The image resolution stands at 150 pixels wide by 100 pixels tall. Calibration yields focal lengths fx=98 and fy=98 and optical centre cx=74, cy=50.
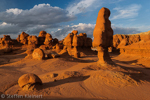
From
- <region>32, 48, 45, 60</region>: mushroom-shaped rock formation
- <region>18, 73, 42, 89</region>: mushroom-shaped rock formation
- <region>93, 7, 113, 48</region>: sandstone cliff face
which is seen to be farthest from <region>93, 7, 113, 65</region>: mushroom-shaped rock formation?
<region>32, 48, 45, 60</region>: mushroom-shaped rock formation

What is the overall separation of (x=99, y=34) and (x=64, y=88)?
548 cm

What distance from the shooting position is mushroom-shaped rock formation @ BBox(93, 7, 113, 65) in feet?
26.7

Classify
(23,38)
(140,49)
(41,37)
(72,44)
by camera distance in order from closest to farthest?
(140,49)
(72,44)
(41,37)
(23,38)

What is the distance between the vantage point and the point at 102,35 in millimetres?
8133

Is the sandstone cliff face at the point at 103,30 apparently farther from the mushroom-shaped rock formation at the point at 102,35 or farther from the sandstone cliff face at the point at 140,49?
the sandstone cliff face at the point at 140,49

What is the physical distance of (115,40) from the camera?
3997 cm

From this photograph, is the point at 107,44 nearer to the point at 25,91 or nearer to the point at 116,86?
the point at 116,86

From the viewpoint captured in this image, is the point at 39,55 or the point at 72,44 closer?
the point at 39,55

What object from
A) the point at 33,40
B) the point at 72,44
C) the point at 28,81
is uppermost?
the point at 33,40

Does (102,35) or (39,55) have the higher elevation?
(102,35)

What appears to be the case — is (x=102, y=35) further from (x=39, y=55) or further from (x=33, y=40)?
(x=33, y=40)

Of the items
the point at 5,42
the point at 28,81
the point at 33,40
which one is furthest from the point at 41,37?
the point at 28,81

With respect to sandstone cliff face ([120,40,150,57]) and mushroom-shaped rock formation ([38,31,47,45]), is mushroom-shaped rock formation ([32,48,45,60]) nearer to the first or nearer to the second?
sandstone cliff face ([120,40,150,57])

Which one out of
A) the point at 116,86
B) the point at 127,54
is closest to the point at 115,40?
the point at 127,54
